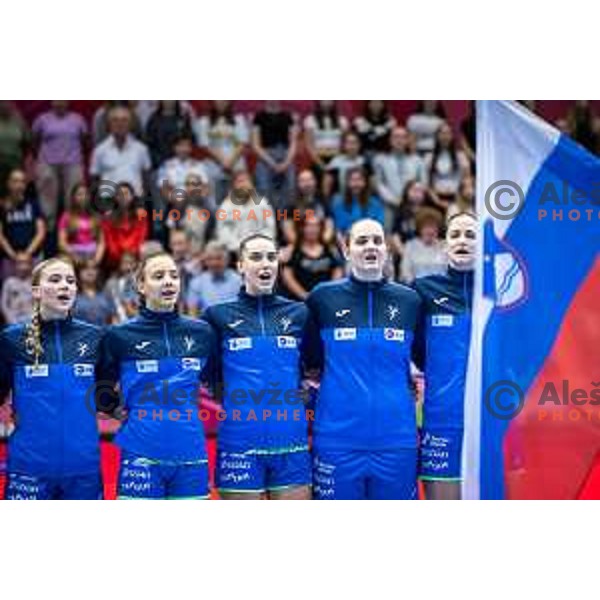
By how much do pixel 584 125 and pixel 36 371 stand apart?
24.3ft

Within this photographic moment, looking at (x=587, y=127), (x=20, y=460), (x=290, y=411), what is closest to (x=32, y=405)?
(x=20, y=460)

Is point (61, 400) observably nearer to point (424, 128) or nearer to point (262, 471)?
point (262, 471)

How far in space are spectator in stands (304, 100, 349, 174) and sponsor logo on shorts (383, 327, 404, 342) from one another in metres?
5.67

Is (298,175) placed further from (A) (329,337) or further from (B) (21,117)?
(A) (329,337)

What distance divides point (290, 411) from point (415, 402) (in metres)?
0.86

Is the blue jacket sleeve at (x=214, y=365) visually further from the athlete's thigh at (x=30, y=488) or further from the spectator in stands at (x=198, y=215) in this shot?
the spectator in stands at (x=198, y=215)

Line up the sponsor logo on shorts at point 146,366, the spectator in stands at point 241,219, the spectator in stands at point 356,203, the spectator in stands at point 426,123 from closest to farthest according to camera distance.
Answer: the sponsor logo on shorts at point 146,366 → the spectator in stands at point 241,219 → the spectator in stands at point 356,203 → the spectator in stands at point 426,123

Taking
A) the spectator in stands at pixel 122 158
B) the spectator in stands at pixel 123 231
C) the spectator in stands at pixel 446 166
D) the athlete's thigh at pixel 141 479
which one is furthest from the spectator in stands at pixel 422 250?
the athlete's thigh at pixel 141 479

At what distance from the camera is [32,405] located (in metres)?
9.52

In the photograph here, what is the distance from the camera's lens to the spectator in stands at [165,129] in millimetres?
14789

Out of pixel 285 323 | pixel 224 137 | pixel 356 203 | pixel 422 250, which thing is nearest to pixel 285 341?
pixel 285 323

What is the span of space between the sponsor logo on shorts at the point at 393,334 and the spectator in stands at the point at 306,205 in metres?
3.97

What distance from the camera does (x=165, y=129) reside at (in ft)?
48.7

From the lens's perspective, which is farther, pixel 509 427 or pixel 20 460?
pixel 20 460
